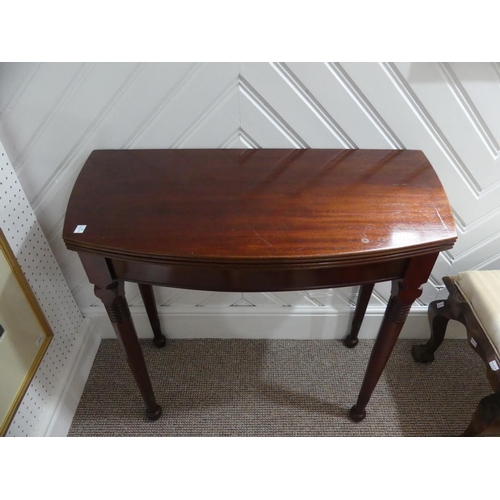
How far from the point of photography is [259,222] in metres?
0.74

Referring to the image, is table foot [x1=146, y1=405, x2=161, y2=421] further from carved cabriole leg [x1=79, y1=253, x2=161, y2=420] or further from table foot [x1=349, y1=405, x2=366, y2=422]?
table foot [x1=349, y1=405, x2=366, y2=422]

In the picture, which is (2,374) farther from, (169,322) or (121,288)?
(169,322)

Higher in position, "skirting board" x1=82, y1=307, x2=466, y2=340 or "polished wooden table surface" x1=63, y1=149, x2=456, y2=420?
"polished wooden table surface" x1=63, y1=149, x2=456, y2=420

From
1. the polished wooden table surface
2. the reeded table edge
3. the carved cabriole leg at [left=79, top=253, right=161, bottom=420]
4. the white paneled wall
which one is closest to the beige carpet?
the carved cabriole leg at [left=79, top=253, right=161, bottom=420]

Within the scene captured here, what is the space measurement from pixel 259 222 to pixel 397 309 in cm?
38

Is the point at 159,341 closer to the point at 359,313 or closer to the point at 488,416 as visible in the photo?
the point at 359,313

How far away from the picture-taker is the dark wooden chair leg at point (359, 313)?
119 cm

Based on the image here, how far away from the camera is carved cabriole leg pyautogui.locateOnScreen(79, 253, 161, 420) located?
30.7 inches

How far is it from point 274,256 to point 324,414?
0.76 m

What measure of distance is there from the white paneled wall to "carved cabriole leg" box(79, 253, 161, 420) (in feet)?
1.16

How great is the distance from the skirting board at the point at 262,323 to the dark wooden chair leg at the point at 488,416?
1.36 feet

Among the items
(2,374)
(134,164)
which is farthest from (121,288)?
(2,374)

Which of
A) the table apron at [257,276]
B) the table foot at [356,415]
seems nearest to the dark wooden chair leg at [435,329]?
the table foot at [356,415]

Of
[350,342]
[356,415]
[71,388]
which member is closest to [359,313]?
[350,342]
